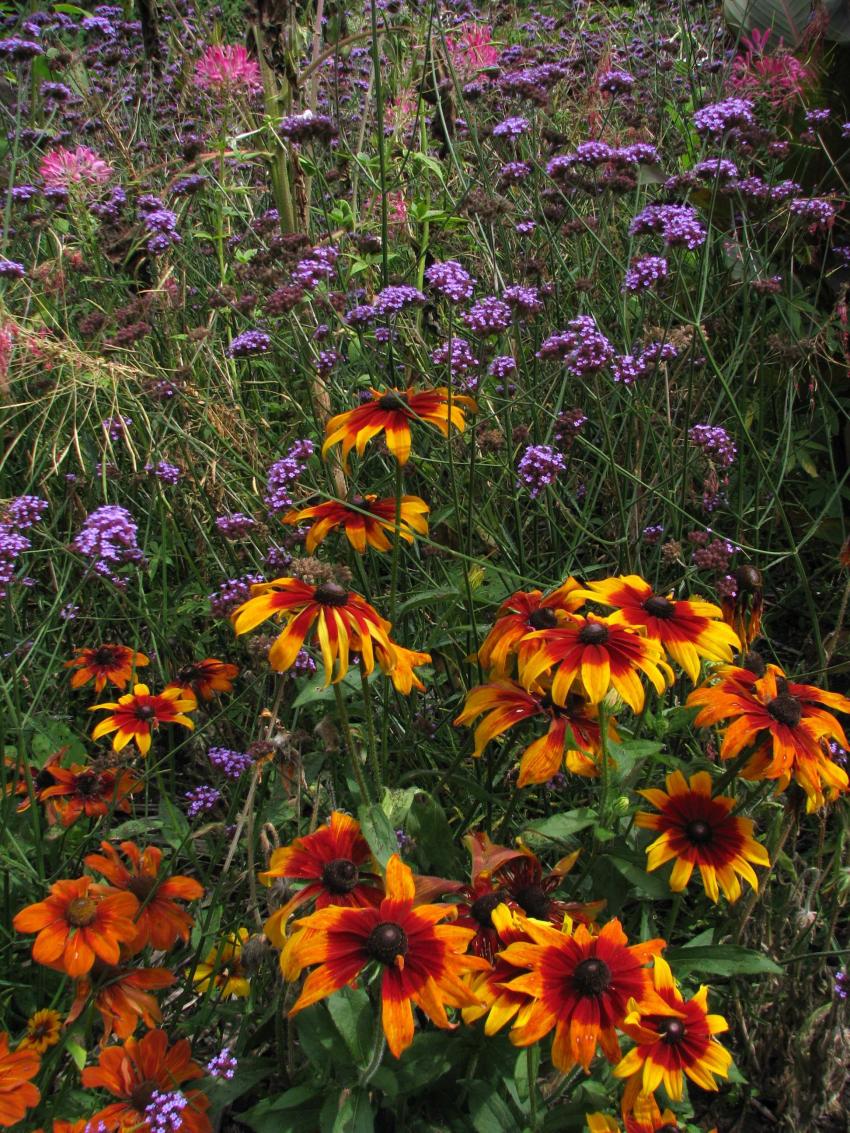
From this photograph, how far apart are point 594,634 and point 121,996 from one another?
81cm

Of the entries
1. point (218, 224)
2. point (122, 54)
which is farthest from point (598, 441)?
point (122, 54)

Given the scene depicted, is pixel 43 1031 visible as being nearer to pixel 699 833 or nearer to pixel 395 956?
pixel 395 956

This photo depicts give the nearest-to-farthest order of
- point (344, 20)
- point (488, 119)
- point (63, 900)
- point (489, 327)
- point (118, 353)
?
point (63, 900), point (489, 327), point (118, 353), point (488, 119), point (344, 20)

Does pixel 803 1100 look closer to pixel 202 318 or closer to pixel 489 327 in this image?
pixel 489 327

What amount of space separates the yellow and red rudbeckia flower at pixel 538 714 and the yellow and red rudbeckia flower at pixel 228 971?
49 centimetres

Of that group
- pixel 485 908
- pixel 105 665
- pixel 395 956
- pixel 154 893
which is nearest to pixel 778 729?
pixel 485 908

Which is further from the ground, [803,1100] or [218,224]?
[218,224]

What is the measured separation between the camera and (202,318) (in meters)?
3.17

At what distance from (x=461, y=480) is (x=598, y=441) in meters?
0.56

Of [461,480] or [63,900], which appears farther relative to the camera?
[461,480]

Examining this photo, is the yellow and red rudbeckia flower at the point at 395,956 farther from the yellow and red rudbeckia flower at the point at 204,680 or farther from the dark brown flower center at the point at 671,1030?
the yellow and red rudbeckia flower at the point at 204,680

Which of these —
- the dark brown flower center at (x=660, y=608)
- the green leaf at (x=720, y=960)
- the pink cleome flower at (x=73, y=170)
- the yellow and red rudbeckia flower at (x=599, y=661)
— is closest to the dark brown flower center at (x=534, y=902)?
the green leaf at (x=720, y=960)

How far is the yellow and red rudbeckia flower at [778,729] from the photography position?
1271mm

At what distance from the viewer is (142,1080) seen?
134 cm
